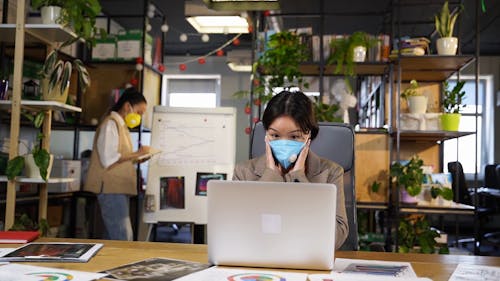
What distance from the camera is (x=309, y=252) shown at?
1.28 metres

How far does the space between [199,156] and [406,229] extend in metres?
1.73

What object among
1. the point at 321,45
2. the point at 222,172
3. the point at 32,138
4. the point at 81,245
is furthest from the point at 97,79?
the point at 81,245

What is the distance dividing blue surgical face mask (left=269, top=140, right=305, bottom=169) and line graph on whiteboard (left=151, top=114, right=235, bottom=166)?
2230 mm

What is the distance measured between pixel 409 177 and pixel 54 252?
2874 millimetres

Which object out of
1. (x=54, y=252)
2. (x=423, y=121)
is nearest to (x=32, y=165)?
(x=54, y=252)

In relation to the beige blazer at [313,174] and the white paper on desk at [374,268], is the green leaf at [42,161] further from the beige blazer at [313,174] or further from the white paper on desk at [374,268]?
the white paper on desk at [374,268]

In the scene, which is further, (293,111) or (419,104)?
(419,104)

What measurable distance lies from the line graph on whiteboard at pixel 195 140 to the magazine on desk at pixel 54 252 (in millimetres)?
2368

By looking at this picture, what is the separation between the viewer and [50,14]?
2.96m

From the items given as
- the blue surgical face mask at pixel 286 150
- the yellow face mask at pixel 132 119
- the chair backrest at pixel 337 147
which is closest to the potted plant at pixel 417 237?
the chair backrest at pixel 337 147

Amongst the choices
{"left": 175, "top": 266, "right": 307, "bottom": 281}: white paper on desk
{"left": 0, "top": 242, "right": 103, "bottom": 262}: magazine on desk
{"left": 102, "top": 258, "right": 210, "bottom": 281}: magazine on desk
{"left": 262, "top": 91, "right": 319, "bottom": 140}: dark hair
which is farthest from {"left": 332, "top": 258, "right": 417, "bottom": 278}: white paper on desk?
{"left": 0, "top": 242, "right": 103, "bottom": 262}: magazine on desk

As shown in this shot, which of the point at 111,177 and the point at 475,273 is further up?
the point at 111,177

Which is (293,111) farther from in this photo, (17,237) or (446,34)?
(446,34)

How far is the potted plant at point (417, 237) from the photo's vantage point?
389 centimetres
